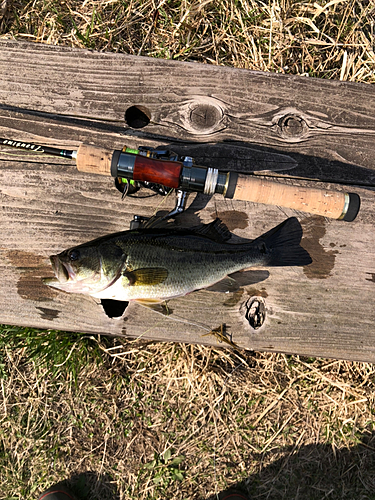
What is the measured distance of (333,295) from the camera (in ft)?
8.61

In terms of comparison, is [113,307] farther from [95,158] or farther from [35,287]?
[95,158]

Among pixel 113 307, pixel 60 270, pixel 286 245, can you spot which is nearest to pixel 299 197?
pixel 286 245

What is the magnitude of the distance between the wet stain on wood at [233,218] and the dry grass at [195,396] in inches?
60.0

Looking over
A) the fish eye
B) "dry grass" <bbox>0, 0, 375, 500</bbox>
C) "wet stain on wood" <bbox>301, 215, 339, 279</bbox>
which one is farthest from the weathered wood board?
"dry grass" <bbox>0, 0, 375, 500</bbox>

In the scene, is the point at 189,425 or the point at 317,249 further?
the point at 189,425

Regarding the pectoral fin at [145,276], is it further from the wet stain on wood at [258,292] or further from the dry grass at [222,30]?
the dry grass at [222,30]

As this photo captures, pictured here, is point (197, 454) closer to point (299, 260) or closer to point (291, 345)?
point (291, 345)

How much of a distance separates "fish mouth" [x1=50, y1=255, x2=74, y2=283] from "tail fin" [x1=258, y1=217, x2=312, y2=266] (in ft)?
4.68

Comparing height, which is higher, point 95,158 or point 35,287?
point 95,158

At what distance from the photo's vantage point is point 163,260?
8.09 feet

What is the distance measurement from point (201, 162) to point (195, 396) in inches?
94.7

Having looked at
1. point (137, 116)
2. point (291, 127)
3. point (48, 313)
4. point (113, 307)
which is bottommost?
point (48, 313)

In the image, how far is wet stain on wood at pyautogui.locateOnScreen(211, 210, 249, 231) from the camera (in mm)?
2633

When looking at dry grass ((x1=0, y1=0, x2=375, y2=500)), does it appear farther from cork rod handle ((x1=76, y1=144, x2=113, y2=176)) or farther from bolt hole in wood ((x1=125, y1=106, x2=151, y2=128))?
cork rod handle ((x1=76, y1=144, x2=113, y2=176))
